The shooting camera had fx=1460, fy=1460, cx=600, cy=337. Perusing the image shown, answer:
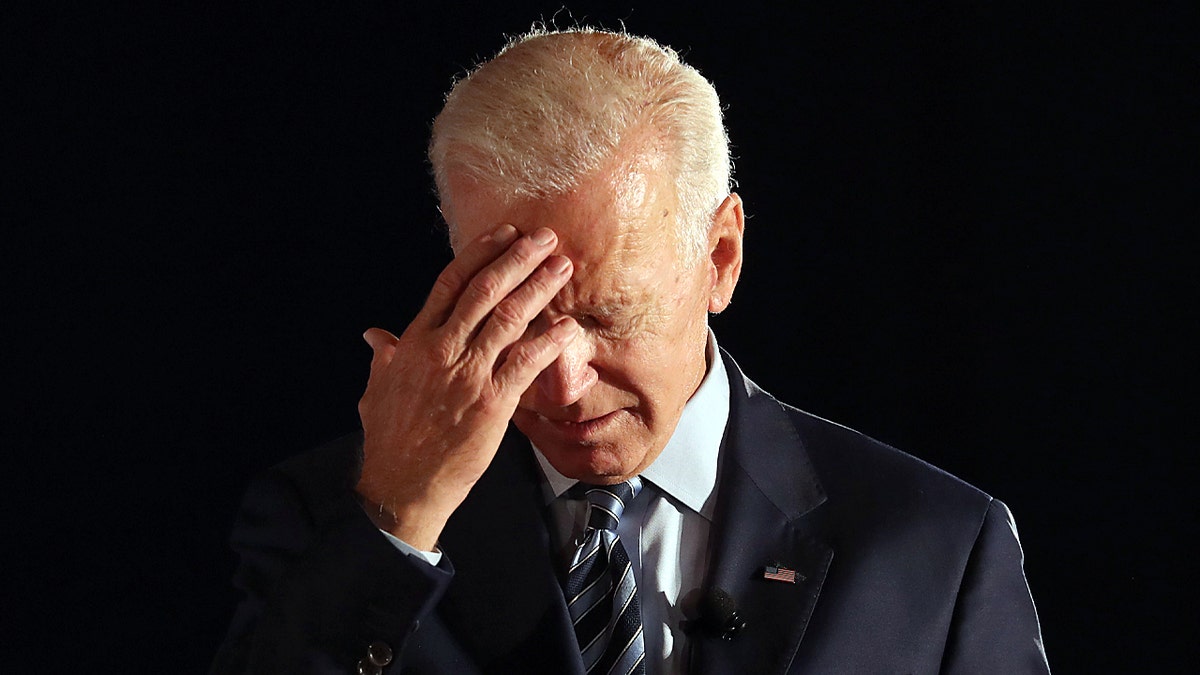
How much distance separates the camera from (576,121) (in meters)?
1.84

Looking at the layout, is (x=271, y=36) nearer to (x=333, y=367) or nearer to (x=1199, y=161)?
(x=333, y=367)

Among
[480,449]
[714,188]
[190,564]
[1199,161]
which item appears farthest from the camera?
[190,564]

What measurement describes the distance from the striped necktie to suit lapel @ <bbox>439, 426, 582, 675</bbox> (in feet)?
0.12

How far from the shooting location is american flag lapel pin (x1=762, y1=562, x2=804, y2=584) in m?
1.92

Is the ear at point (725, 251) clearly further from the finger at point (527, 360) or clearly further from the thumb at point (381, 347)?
the thumb at point (381, 347)

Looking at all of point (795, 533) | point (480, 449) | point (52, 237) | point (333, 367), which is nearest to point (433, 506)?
point (480, 449)

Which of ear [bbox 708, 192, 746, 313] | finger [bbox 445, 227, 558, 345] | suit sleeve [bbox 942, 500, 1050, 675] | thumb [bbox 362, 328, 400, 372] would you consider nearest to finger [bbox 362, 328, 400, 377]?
thumb [bbox 362, 328, 400, 372]

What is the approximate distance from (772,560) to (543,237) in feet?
1.79

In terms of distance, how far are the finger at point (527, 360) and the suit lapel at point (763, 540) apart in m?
0.39

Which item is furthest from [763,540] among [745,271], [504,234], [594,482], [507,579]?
[745,271]

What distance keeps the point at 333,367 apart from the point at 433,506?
93 cm

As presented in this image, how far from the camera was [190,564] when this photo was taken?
2.56 m

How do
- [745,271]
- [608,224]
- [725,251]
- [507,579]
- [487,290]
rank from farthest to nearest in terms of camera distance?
[745,271]
[725,251]
[507,579]
[608,224]
[487,290]

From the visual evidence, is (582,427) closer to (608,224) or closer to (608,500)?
(608,500)
